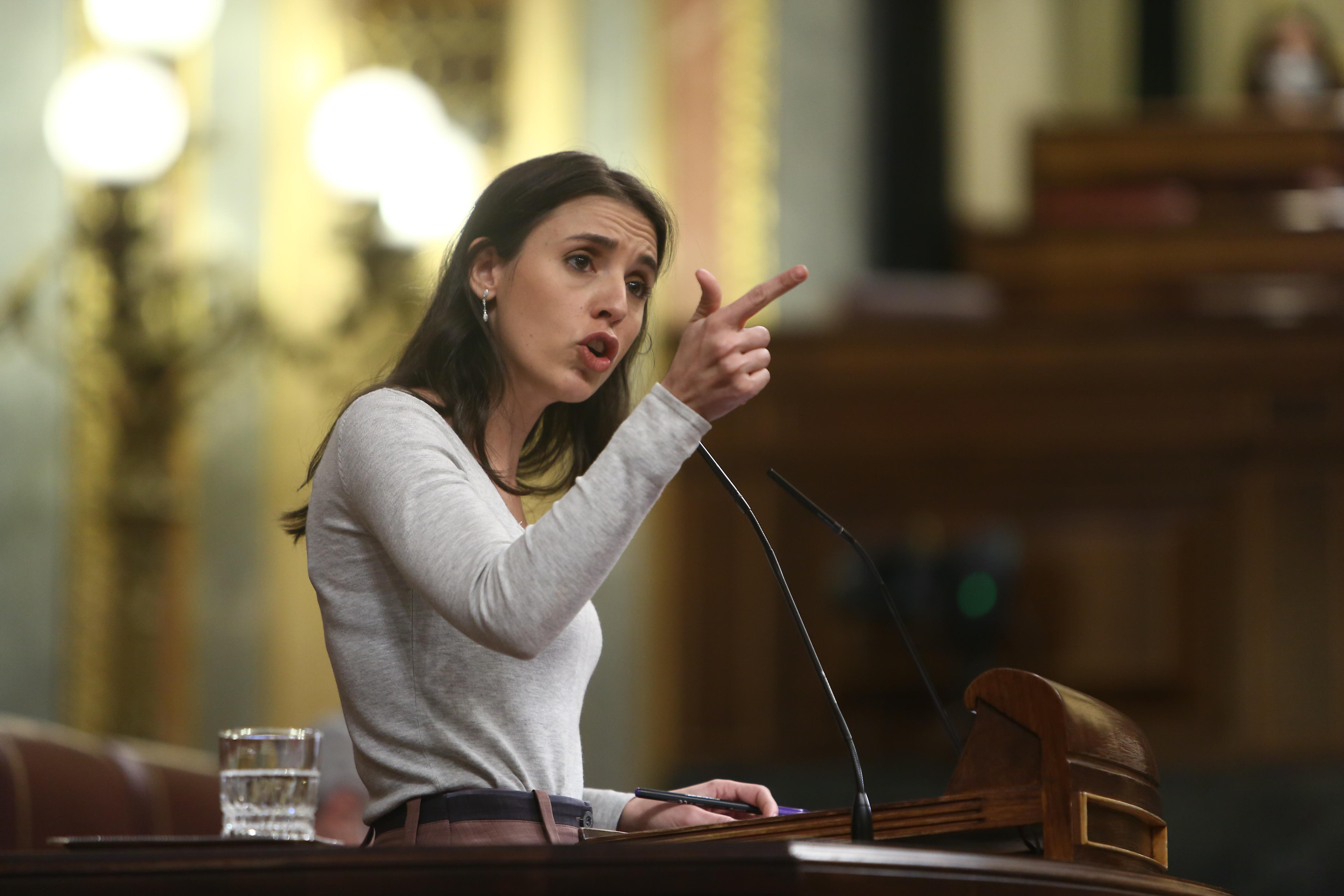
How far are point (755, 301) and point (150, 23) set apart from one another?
3.16 meters

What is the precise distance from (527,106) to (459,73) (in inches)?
11.4

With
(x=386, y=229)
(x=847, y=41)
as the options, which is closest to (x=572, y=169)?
(x=386, y=229)

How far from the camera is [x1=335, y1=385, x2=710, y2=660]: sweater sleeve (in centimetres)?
105

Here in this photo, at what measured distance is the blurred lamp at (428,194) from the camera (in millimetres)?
3828

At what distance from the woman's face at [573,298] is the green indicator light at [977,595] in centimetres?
279

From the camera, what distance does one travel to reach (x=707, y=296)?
1.16 meters

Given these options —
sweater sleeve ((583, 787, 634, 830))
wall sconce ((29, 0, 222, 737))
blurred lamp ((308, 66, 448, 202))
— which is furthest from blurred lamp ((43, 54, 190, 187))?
sweater sleeve ((583, 787, 634, 830))

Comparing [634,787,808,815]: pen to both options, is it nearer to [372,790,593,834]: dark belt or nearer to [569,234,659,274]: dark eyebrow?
[372,790,593,834]: dark belt

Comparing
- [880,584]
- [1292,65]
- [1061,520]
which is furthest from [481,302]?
[1292,65]

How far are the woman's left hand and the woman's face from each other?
0.34m

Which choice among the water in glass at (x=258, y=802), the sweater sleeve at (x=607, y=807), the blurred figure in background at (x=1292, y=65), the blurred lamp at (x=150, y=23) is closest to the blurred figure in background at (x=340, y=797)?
the water in glass at (x=258, y=802)

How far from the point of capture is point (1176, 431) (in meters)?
3.98

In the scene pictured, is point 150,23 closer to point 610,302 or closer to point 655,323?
point 655,323

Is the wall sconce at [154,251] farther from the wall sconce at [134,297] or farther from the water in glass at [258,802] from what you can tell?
the water in glass at [258,802]
